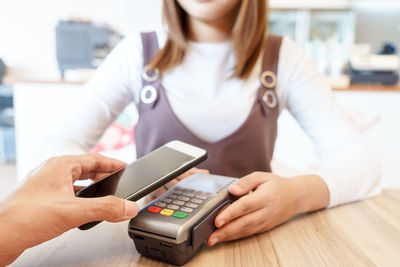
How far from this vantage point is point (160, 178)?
1.24ft

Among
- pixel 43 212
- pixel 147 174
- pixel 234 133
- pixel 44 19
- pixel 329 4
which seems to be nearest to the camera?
pixel 43 212

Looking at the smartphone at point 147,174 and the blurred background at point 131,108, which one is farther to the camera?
the blurred background at point 131,108

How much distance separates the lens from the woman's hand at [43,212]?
0.94 ft

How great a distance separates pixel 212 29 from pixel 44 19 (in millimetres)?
3093

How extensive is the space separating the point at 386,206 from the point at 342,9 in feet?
9.24

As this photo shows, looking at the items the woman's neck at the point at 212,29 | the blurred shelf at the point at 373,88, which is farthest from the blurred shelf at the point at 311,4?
the woman's neck at the point at 212,29

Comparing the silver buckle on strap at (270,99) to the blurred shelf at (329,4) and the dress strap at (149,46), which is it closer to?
the dress strap at (149,46)

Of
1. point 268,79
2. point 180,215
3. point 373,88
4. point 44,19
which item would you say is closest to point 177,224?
point 180,215

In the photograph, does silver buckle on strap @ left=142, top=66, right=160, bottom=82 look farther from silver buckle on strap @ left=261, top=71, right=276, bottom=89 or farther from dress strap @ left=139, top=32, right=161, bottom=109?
silver buckle on strap @ left=261, top=71, right=276, bottom=89

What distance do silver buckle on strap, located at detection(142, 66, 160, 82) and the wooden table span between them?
367mm

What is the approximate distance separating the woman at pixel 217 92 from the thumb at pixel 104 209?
1.15ft

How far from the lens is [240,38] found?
72 cm

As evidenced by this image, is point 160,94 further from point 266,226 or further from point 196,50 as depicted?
point 266,226

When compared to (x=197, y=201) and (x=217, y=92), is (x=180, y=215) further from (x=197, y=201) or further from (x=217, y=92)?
(x=217, y=92)
